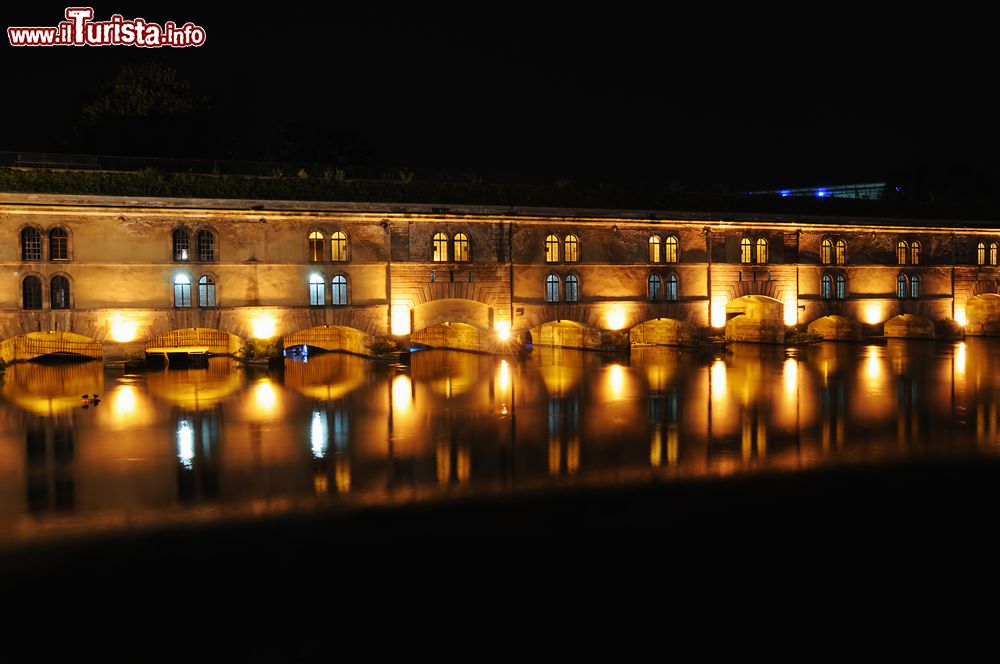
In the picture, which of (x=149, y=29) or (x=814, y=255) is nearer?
(x=149, y=29)

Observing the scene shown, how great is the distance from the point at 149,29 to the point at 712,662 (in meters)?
39.9

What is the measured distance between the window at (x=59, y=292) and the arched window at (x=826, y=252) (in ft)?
120

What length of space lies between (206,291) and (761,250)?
27709mm

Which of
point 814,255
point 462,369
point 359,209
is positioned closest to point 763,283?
point 814,255

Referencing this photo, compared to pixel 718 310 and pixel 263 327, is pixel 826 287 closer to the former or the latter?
pixel 718 310

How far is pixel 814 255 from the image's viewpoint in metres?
45.8

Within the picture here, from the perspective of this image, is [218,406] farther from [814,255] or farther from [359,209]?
[814,255]

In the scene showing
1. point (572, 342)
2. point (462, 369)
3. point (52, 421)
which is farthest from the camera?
point (572, 342)

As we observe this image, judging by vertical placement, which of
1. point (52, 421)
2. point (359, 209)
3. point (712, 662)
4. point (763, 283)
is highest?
point (359, 209)

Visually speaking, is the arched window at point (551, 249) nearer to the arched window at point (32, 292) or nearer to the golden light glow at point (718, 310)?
the golden light glow at point (718, 310)

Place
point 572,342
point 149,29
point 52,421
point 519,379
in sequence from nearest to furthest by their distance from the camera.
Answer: point 52,421 → point 519,379 → point 149,29 → point 572,342

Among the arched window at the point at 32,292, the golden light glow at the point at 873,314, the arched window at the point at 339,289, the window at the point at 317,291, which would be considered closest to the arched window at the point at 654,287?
the golden light glow at the point at 873,314

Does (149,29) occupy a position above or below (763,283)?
above

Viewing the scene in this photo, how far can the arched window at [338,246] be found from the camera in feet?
119
